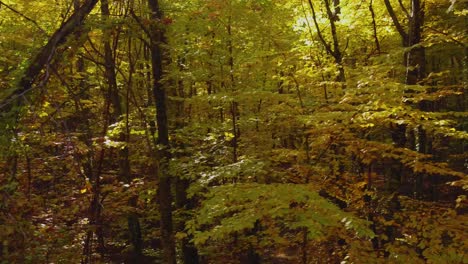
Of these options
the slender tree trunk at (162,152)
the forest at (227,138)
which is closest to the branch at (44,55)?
the forest at (227,138)

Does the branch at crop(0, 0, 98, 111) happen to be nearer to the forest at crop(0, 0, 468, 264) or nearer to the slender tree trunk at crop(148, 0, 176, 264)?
the forest at crop(0, 0, 468, 264)

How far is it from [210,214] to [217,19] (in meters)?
5.96

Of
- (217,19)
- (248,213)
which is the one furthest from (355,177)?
(217,19)

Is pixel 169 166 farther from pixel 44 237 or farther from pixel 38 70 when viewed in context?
pixel 38 70

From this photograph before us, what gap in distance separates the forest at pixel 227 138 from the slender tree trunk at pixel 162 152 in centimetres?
4

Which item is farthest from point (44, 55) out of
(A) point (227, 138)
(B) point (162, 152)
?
(A) point (227, 138)

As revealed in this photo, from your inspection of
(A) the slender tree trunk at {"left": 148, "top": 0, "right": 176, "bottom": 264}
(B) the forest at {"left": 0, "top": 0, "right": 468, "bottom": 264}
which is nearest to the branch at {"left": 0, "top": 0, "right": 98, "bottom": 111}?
(B) the forest at {"left": 0, "top": 0, "right": 468, "bottom": 264}

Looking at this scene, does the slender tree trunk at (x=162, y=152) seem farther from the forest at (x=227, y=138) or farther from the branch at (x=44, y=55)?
the branch at (x=44, y=55)

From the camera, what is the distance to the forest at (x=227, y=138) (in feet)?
20.7

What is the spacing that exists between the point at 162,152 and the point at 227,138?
82.3 inches

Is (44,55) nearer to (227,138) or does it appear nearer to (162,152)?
(162,152)

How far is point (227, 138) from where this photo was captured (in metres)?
11.5

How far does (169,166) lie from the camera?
955cm

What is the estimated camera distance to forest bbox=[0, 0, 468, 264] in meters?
6.30
